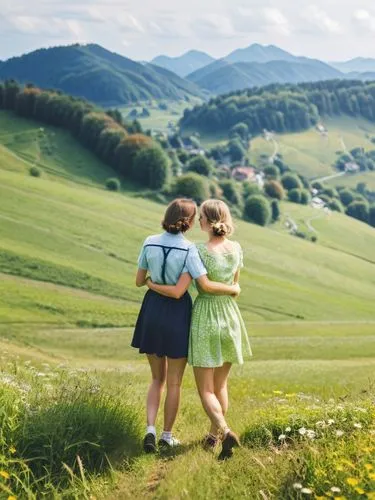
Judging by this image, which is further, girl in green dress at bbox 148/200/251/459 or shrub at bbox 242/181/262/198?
shrub at bbox 242/181/262/198

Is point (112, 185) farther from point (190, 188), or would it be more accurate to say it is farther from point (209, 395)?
point (209, 395)

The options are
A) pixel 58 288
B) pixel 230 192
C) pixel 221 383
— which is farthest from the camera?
pixel 230 192

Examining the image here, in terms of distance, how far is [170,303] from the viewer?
1083cm

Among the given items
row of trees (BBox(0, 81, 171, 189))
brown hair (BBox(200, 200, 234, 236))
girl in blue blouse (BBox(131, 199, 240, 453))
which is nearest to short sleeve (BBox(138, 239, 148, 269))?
girl in blue blouse (BBox(131, 199, 240, 453))

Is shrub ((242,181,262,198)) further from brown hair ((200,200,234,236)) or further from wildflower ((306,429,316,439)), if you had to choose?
wildflower ((306,429,316,439))

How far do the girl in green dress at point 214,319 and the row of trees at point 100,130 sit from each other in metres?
143

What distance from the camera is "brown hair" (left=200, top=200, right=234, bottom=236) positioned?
10766mm

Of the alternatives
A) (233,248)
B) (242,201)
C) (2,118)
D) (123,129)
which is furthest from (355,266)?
(233,248)

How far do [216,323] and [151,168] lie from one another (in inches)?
5702

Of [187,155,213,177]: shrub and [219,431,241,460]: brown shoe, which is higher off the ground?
[187,155,213,177]: shrub

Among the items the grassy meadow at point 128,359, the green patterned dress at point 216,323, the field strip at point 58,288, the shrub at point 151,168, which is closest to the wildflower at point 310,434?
the grassy meadow at point 128,359

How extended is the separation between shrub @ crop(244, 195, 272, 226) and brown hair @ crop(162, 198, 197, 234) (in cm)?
15206

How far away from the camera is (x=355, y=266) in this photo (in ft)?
429

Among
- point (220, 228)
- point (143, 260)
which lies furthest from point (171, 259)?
point (220, 228)
